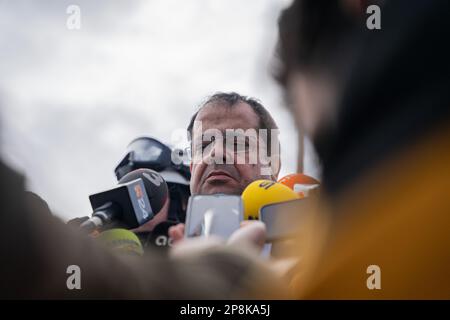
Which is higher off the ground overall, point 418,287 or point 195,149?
point 195,149

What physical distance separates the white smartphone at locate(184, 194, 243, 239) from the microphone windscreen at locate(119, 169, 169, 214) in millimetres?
373

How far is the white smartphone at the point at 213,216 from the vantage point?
0.97m

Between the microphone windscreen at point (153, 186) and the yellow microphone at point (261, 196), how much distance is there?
0.33m

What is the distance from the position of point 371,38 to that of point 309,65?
0.31 ft

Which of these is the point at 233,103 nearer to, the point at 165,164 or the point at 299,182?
the point at 299,182

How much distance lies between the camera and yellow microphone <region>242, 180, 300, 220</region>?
113cm

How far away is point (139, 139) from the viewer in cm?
193

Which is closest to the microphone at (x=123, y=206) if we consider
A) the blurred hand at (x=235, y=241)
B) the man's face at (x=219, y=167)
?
the man's face at (x=219, y=167)

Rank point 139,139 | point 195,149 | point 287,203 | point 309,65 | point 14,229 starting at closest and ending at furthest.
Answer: point 14,229, point 309,65, point 287,203, point 195,149, point 139,139

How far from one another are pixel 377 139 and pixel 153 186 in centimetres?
84

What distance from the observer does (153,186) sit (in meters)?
1.43

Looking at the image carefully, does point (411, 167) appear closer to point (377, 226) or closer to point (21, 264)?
point (377, 226)

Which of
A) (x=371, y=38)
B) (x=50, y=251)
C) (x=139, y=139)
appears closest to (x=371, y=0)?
(x=371, y=38)

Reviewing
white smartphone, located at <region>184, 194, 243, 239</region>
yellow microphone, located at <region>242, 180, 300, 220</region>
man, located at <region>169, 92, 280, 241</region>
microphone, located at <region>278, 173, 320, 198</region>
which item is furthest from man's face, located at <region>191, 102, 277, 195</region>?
white smartphone, located at <region>184, 194, 243, 239</region>
